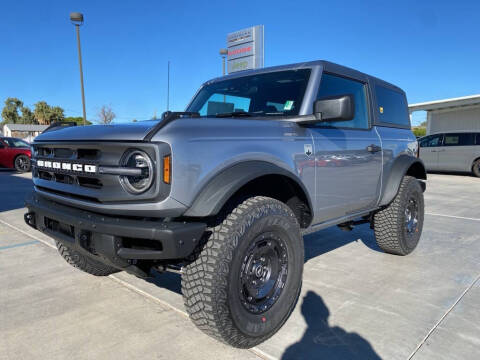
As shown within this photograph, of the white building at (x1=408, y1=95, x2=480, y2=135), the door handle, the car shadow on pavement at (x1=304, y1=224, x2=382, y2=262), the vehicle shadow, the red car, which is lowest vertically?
the car shadow on pavement at (x1=304, y1=224, x2=382, y2=262)

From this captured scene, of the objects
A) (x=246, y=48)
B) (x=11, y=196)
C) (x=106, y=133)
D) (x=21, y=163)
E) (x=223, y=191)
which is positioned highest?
(x=246, y=48)

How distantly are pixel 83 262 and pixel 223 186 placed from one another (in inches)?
72.8

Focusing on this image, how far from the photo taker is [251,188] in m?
2.39

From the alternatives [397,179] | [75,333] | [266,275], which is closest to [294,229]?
[266,275]

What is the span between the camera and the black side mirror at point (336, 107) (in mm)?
2365

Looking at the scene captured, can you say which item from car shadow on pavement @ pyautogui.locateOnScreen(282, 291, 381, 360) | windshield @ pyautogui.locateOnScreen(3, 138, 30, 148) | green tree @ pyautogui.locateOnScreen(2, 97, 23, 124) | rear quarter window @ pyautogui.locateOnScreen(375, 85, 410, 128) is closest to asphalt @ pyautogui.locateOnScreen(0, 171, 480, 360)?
car shadow on pavement @ pyautogui.locateOnScreen(282, 291, 381, 360)

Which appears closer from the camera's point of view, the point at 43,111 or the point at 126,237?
the point at 126,237

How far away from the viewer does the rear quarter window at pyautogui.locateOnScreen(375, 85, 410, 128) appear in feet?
12.3

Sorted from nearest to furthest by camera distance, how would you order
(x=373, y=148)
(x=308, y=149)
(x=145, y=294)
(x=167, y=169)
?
(x=167, y=169) < (x=308, y=149) < (x=145, y=294) < (x=373, y=148)

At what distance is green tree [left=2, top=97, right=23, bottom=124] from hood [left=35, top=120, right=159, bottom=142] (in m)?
85.7

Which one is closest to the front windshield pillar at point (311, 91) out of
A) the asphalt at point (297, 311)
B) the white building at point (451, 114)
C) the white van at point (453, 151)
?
the asphalt at point (297, 311)

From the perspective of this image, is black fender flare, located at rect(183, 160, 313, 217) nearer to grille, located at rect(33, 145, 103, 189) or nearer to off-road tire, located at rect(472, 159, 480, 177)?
grille, located at rect(33, 145, 103, 189)

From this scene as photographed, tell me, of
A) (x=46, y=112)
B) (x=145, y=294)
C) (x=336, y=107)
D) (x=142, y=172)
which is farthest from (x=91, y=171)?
(x=46, y=112)

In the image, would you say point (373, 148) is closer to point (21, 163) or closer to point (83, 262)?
point (83, 262)
